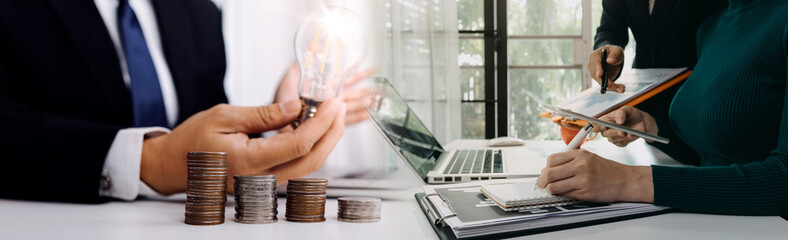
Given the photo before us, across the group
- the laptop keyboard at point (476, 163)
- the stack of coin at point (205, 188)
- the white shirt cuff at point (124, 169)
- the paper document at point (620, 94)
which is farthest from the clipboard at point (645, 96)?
the white shirt cuff at point (124, 169)

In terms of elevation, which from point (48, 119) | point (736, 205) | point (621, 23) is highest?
point (621, 23)

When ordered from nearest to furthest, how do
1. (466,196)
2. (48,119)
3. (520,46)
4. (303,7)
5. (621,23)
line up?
1. (466,196)
2. (48,119)
3. (303,7)
4. (621,23)
5. (520,46)

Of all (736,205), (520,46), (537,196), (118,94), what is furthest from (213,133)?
(520,46)

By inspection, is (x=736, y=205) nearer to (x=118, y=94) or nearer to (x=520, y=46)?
(x=118, y=94)

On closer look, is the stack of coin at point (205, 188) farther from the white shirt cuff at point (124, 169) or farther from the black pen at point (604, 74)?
the black pen at point (604, 74)

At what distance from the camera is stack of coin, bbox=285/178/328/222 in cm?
64

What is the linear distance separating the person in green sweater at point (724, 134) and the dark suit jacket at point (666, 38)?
46 millimetres

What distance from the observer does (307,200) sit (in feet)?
2.08

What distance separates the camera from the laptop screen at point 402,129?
0.81 meters

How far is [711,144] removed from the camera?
93 centimetres

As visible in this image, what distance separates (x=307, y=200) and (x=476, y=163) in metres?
0.46

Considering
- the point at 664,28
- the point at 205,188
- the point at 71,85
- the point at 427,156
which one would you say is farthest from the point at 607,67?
the point at 71,85

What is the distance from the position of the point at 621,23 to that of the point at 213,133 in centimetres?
111

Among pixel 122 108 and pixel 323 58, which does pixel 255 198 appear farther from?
pixel 122 108
